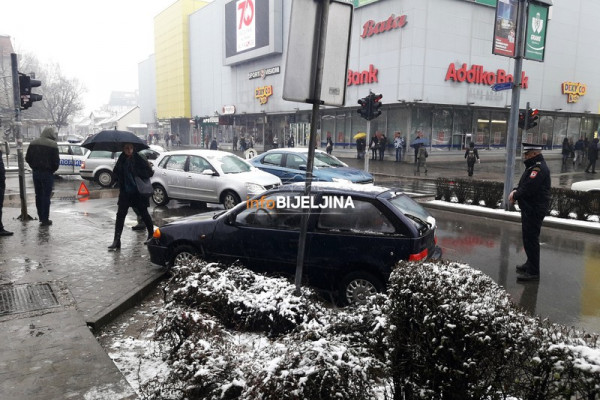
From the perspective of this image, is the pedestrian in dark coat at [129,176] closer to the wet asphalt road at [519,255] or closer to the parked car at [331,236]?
the wet asphalt road at [519,255]

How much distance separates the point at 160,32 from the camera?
62.9 metres

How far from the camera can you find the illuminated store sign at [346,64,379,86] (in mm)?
29594

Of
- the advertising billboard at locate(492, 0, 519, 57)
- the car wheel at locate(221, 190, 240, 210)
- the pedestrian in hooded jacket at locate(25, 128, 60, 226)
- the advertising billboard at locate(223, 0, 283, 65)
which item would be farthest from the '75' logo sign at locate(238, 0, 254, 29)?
the pedestrian in hooded jacket at locate(25, 128, 60, 226)

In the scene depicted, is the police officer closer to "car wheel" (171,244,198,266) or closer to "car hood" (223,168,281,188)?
"car wheel" (171,244,198,266)

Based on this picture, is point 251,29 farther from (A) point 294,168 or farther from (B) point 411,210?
(B) point 411,210

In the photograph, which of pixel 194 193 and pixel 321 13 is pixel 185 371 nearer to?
pixel 321 13

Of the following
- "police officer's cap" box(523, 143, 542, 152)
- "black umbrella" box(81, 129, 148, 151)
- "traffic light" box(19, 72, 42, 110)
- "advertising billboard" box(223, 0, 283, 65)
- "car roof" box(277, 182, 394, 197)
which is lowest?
"car roof" box(277, 182, 394, 197)

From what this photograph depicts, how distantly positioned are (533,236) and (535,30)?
28.8 feet

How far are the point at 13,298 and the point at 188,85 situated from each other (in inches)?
2157

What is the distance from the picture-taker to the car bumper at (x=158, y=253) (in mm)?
6578

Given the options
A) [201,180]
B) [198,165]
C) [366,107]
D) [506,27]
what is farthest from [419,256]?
[366,107]

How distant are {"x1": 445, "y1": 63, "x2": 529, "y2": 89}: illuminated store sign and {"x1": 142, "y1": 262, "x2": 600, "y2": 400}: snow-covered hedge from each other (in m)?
27.9

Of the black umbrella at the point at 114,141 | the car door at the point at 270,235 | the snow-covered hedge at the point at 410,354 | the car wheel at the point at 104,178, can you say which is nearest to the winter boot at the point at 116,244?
the black umbrella at the point at 114,141

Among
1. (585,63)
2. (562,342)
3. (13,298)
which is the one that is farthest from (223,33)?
(562,342)
